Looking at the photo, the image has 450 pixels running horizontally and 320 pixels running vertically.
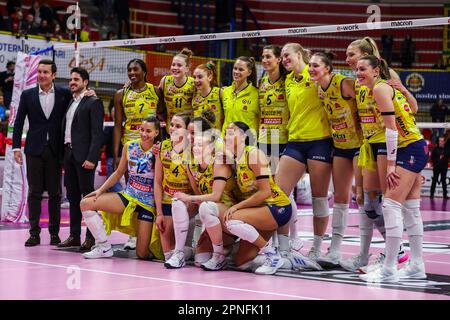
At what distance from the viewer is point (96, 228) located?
24.9ft

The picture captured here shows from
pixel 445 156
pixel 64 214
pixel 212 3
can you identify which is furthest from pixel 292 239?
pixel 212 3

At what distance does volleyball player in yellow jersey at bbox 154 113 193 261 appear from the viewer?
7.22 metres

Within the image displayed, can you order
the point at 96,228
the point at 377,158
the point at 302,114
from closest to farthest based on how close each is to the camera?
the point at 377,158, the point at 302,114, the point at 96,228

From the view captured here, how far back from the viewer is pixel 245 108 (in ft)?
24.5

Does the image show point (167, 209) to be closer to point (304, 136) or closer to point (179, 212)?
point (179, 212)

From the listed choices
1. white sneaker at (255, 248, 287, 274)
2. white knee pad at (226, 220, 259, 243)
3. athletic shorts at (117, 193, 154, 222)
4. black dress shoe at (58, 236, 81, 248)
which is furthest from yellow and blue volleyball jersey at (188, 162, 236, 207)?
black dress shoe at (58, 236, 81, 248)

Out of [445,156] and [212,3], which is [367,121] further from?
[212,3]

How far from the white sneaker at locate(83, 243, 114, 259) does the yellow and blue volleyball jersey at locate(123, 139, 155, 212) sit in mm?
579

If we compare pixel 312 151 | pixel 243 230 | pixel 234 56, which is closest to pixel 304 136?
pixel 312 151

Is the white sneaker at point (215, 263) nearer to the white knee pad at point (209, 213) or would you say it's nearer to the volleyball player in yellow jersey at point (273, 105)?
the white knee pad at point (209, 213)

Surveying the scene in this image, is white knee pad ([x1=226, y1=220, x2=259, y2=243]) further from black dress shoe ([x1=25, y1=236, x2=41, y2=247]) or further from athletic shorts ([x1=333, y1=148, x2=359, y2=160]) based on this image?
black dress shoe ([x1=25, y1=236, x2=41, y2=247])

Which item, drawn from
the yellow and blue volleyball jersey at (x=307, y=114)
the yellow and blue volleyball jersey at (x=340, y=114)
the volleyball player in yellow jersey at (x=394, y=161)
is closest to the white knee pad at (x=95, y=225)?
the yellow and blue volleyball jersey at (x=307, y=114)

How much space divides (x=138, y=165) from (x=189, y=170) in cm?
72
